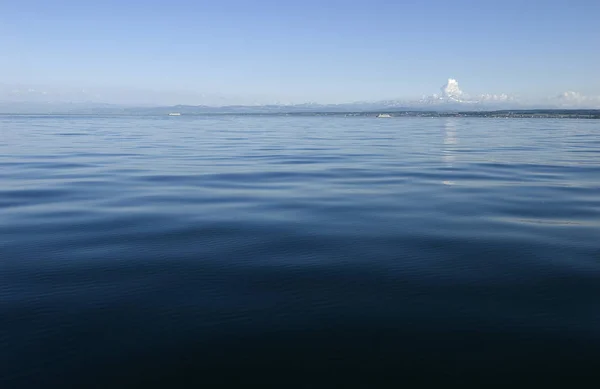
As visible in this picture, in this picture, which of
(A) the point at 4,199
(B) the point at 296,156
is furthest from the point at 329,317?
(B) the point at 296,156

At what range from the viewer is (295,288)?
24.2 ft

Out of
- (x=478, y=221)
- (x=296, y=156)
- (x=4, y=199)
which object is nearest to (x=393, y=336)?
(x=478, y=221)

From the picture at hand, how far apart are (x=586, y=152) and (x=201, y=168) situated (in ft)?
84.2

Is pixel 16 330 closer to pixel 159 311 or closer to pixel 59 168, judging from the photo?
pixel 159 311

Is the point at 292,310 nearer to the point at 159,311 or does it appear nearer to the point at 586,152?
the point at 159,311

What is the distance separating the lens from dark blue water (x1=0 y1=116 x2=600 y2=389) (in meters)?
5.35

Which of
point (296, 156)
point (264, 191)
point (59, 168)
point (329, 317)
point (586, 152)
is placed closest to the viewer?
point (329, 317)

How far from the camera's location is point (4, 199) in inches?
564

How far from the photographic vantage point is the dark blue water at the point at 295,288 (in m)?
5.35

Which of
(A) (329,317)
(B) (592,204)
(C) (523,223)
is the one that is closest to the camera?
(A) (329,317)

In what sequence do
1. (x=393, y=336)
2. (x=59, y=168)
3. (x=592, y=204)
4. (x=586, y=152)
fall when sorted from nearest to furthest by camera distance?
(x=393, y=336), (x=592, y=204), (x=59, y=168), (x=586, y=152)

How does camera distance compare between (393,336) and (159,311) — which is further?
(159,311)

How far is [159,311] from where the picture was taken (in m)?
6.58

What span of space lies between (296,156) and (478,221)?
17.5 metres
